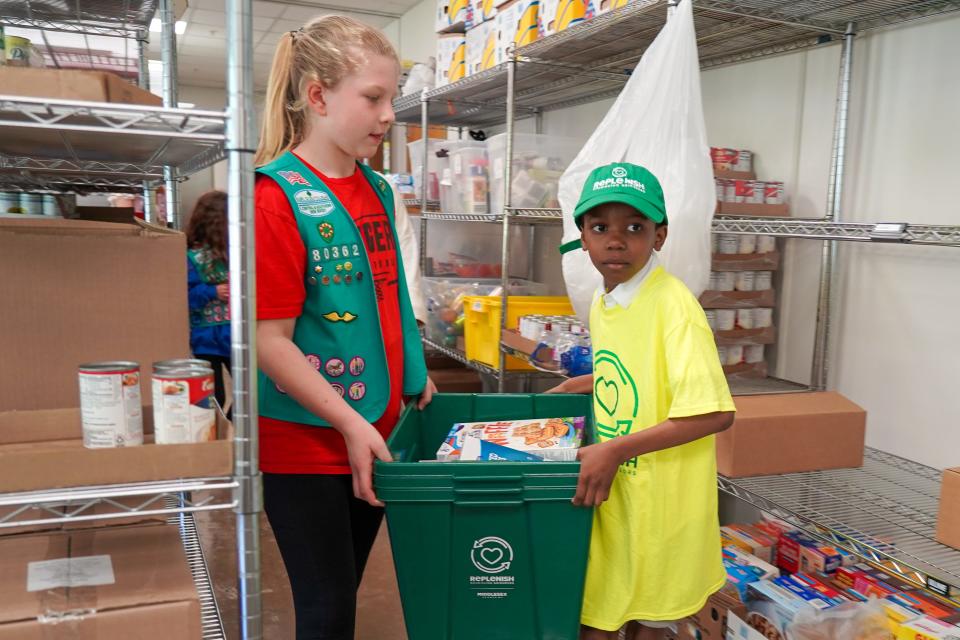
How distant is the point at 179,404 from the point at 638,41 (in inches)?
86.7

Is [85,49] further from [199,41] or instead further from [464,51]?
[199,41]

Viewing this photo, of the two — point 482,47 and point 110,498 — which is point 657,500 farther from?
point 482,47

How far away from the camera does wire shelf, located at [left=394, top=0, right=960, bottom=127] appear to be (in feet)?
6.67

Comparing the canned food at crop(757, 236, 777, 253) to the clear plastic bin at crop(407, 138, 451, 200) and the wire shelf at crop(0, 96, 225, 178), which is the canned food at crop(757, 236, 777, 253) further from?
the clear plastic bin at crop(407, 138, 451, 200)

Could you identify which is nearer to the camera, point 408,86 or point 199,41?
point 408,86

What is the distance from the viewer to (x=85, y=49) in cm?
278

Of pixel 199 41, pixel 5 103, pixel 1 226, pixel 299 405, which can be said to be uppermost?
pixel 199 41

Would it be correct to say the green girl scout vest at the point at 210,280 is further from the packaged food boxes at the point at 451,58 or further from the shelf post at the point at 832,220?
the shelf post at the point at 832,220

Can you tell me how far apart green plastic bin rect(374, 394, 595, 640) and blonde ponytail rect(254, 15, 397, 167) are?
0.64 m

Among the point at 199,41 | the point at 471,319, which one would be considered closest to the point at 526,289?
the point at 471,319

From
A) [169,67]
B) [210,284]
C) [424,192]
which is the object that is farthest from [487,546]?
[424,192]

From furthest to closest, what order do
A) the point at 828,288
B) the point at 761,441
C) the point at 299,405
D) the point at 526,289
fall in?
the point at 526,289
the point at 828,288
the point at 761,441
the point at 299,405

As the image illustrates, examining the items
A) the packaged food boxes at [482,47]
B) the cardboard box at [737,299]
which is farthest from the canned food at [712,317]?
the packaged food boxes at [482,47]

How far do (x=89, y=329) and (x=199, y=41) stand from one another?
24.8 ft
